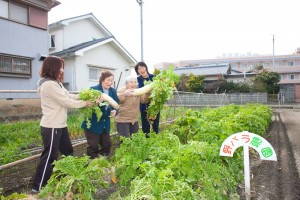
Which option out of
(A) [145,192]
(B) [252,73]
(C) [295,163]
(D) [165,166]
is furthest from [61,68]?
(B) [252,73]

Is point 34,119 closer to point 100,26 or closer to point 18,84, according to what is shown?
point 18,84

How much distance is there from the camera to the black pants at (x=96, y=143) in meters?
4.29

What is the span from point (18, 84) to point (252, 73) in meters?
33.4

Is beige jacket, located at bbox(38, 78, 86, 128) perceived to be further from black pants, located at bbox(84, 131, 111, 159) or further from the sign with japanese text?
the sign with japanese text

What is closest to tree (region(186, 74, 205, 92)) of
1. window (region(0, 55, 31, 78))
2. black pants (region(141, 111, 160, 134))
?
window (region(0, 55, 31, 78))

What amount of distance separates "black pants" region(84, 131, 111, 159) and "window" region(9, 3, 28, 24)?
1067 cm

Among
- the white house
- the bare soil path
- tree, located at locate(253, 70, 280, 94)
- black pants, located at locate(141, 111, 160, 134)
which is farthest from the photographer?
tree, located at locate(253, 70, 280, 94)

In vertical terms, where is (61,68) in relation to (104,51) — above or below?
below

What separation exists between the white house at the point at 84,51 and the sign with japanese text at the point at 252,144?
11739mm

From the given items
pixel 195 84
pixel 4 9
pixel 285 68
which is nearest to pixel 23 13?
pixel 4 9

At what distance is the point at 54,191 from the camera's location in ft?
9.73

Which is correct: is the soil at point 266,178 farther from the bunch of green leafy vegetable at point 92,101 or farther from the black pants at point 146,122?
the black pants at point 146,122

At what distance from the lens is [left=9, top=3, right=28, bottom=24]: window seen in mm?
12359

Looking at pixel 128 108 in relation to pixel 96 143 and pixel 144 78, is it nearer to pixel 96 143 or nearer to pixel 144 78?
pixel 144 78
